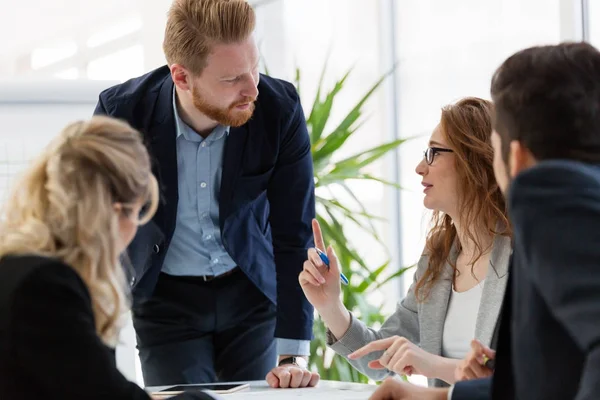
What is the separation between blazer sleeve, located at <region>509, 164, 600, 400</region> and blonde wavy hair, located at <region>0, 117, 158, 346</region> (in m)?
0.59

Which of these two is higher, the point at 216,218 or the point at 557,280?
the point at 557,280

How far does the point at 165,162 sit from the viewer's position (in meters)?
2.38

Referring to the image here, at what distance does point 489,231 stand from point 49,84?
156 centimetres

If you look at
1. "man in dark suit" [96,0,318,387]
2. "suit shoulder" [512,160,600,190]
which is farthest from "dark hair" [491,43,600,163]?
"man in dark suit" [96,0,318,387]

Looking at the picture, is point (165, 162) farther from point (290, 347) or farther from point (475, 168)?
point (475, 168)

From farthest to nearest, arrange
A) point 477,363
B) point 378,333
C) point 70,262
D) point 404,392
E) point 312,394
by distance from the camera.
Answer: point 378,333
point 312,394
point 477,363
point 404,392
point 70,262

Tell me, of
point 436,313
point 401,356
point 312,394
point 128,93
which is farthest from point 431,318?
point 128,93

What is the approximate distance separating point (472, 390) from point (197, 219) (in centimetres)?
119

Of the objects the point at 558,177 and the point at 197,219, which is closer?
the point at 558,177

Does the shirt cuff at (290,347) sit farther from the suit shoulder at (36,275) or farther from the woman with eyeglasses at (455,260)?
the suit shoulder at (36,275)

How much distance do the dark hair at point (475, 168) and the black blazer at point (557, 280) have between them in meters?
1.04

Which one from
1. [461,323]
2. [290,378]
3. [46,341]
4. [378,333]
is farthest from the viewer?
[378,333]

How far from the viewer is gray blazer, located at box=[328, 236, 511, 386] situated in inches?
83.2

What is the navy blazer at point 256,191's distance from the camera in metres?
2.36
